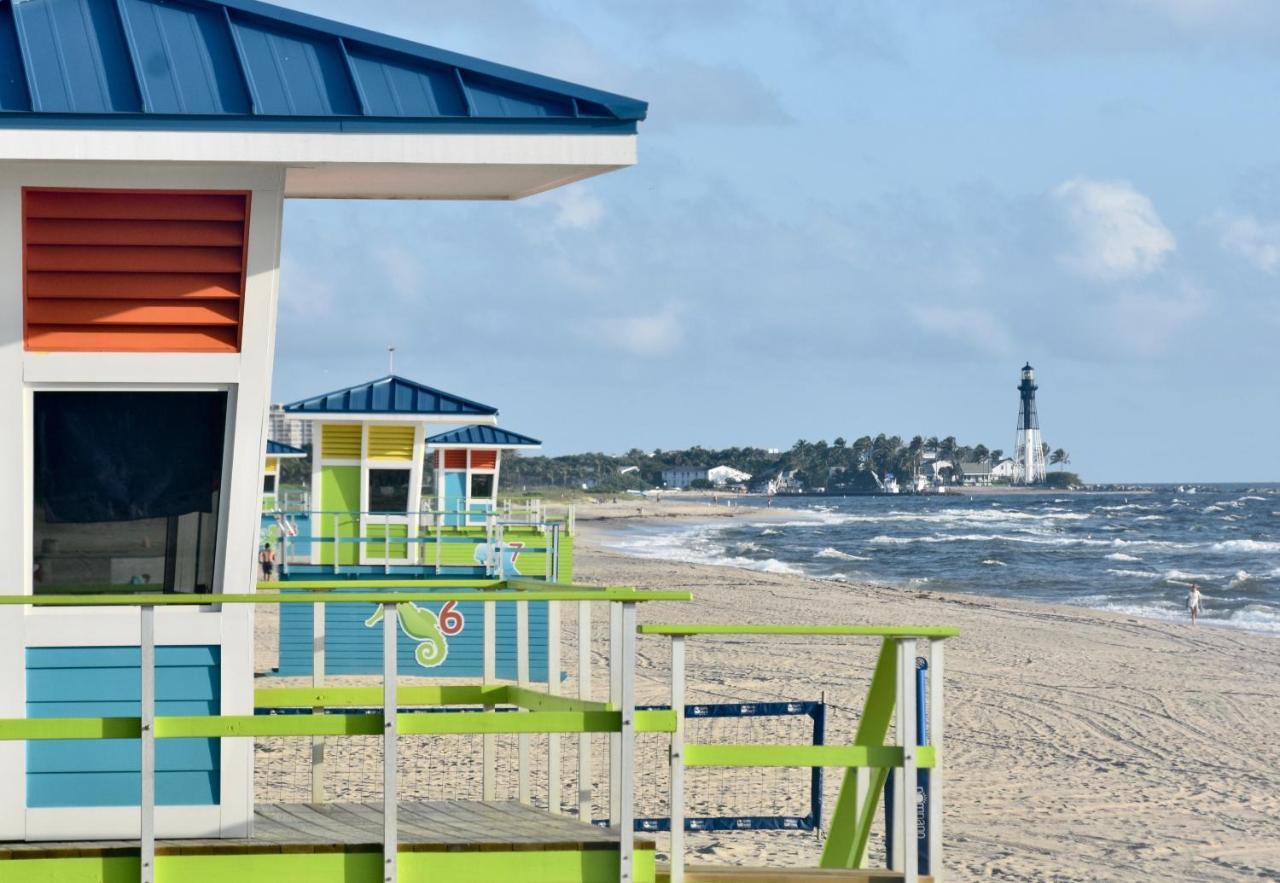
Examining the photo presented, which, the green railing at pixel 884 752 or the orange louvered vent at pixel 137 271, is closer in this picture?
the green railing at pixel 884 752

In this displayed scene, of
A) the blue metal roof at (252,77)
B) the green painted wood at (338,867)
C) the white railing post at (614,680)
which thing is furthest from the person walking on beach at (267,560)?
the green painted wood at (338,867)

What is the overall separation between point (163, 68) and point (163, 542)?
6.09ft

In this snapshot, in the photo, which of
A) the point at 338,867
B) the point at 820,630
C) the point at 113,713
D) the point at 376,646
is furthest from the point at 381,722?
the point at 376,646

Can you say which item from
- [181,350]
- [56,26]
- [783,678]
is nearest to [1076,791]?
[783,678]

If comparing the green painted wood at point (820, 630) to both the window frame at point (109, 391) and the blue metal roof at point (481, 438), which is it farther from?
the blue metal roof at point (481, 438)

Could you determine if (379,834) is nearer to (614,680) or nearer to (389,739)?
(389,739)

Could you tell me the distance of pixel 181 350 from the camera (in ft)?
21.4

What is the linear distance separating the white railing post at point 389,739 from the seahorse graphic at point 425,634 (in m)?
10.7

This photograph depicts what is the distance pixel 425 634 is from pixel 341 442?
7099 millimetres

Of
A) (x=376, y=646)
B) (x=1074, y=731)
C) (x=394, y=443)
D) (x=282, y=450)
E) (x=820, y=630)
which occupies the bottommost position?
(x=1074, y=731)

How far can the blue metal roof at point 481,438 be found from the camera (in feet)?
108

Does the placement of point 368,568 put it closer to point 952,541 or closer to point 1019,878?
point 1019,878

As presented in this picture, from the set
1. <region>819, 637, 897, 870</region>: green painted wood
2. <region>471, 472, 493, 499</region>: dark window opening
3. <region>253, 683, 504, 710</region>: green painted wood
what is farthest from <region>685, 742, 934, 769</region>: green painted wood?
<region>471, 472, 493, 499</region>: dark window opening

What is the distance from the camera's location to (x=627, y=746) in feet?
18.8
